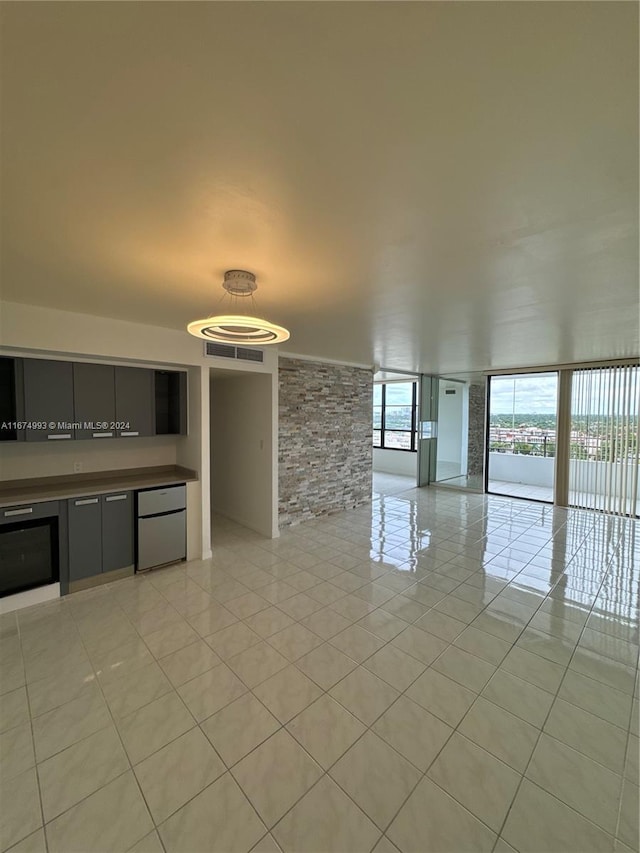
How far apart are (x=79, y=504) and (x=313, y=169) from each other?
3.37 m

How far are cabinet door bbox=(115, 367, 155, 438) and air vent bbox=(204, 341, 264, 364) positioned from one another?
0.70 m

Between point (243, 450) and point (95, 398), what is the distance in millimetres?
2053

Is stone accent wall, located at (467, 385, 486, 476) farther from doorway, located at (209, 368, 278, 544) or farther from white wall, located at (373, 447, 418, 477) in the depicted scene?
doorway, located at (209, 368, 278, 544)

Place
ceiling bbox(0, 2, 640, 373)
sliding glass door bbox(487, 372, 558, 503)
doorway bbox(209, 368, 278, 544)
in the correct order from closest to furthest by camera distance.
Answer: ceiling bbox(0, 2, 640, 373) → doorway bbox(209, 368, 278, 544) → sliding glass door bbox(487, 372, 558, 503)

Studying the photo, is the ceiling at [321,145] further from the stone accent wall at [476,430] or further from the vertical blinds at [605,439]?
the stone accent wall at [476,430]

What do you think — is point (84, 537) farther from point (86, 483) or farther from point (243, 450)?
point (243, 450)

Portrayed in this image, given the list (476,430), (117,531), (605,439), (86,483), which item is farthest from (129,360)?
(476,430)

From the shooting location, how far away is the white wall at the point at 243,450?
4.65 metres

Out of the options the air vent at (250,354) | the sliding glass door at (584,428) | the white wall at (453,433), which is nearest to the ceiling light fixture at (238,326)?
the air vent at (250,354)

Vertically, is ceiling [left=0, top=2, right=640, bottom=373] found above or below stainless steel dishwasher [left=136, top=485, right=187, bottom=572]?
above

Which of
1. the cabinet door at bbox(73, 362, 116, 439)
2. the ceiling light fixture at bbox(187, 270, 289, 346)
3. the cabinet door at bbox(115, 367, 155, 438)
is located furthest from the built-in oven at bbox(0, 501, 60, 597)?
the ceiling light fixture at bbox(187, 270, 289, 346)

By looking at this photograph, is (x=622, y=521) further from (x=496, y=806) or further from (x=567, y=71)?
(x=567, y=71)

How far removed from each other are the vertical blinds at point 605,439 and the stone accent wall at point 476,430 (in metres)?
2.05

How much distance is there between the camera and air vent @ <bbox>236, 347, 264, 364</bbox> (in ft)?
13.7
